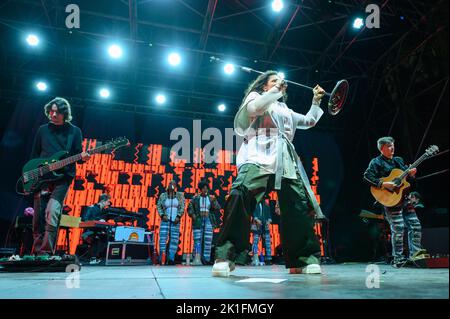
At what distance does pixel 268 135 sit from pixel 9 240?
9166 millimetres

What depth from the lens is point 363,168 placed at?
11.4 metres

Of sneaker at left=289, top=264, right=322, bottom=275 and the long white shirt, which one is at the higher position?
the long white shirt

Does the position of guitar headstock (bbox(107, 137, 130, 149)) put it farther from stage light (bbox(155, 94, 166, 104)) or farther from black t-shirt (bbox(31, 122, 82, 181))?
stage light (bbox(155, 94, 166, 104))

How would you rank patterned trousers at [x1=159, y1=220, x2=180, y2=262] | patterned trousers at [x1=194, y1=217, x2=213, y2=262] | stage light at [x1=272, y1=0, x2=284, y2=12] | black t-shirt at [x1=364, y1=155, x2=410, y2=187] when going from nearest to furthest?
black t-shirt at [x1=364, y1=155, x2=410, y2=187], patterned trousers at [x1=159, y1=220, x2=180, y2=262], stage light at [x1=272, y1=0, x2=284, y2=12], patterned trousers at [x1=194, y1=217, x2=213, y2=262]

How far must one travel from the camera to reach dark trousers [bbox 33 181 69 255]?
3.58 m

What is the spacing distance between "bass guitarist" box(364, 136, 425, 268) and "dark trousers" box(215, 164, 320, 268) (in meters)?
2.38

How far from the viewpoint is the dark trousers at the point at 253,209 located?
2455 millimetres

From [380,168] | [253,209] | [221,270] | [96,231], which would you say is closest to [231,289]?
[221,270]

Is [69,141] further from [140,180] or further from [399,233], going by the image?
[140,180]

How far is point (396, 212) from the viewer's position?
14.5 feet

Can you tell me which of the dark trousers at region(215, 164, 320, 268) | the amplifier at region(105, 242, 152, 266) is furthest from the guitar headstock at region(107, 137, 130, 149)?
the dark trousers at region(215, 164, 320, 268)

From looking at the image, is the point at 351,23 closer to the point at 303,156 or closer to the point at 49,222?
the point at 303,156

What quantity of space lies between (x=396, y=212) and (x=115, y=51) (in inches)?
324

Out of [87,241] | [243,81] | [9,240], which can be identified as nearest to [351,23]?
[243,81]
